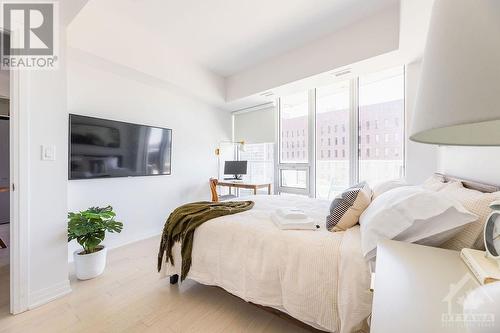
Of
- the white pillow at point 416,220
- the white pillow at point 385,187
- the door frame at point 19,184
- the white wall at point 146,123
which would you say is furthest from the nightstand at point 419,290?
the white wall at point 146,123

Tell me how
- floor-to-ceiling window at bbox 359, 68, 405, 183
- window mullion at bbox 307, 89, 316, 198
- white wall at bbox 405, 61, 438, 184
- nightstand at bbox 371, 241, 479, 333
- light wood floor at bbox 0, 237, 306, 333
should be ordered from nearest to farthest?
1. nightstand at bbox 371, 241, 479, 333
2. light wood floor at bbox 0, 237, 306, 333
3. white wall at bbox 405, 61, 438, 184
4. floor-to-ceiling window at bbox 359, 68, 405, 183
5. window mullion at bbox 307, 89, 316, 198

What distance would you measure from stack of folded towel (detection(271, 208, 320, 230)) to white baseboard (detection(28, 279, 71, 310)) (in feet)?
6.35

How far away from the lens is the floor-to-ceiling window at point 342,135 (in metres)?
3.11

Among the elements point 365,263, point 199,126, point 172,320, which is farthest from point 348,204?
point 199,126

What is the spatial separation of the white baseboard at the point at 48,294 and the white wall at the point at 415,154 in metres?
3.92

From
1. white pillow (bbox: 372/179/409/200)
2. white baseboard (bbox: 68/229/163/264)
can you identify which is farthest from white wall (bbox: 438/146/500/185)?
white baseboard (bbox: 68/229/163/264)

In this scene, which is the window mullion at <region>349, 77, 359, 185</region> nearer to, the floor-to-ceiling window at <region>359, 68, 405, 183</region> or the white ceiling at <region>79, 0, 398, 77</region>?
the floor-to-ceiling window at <region>359, 68, 405, 183</region>

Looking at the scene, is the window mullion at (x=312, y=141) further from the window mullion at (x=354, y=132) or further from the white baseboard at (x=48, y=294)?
the white baseboard at (x=48, y=294)

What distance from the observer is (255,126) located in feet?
15.2

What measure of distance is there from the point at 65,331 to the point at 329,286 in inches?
71.6

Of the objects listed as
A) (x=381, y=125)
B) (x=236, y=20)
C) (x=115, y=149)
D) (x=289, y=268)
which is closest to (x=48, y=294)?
(x=115, y=149)

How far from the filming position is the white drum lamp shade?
284mm

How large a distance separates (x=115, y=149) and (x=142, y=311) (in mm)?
2062

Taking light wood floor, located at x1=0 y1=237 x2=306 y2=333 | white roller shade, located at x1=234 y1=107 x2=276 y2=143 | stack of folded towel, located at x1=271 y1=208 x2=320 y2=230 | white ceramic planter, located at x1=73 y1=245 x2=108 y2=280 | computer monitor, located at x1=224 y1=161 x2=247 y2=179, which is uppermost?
white roller shade, located at x1=234 y1=107 x2=276 y2=143
